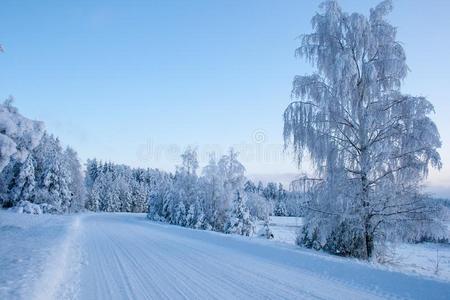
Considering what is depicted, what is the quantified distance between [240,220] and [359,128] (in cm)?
2235

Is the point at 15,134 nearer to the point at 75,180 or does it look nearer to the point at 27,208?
the point at 27,208

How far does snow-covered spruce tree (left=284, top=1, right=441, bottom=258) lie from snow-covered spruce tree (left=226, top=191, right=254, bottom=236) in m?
19.7

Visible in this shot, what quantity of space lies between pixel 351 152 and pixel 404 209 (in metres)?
2.88

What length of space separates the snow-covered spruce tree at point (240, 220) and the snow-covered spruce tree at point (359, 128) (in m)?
19.7

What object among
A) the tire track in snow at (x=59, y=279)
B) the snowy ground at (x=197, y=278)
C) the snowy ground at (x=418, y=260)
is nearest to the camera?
the tire track in snow at (x=59, y=279)

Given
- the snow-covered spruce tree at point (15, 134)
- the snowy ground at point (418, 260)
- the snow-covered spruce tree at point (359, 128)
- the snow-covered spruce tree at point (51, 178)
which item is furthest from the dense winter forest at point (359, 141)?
the snow-covered spruce tree at point (51, 178)

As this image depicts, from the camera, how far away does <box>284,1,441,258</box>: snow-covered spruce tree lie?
13.4m

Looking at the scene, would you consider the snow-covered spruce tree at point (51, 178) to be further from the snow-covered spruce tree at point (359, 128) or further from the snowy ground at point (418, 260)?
the snow-covered spruce tree at point (359, 128)

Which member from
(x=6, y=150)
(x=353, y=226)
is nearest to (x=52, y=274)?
(x=353, y=226)

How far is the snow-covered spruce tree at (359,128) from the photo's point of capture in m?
13.4

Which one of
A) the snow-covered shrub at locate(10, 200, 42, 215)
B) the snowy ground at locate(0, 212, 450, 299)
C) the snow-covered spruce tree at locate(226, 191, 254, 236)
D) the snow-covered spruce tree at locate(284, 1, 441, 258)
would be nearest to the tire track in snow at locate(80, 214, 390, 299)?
the snowy ground at locate(0, 212, 450, 299)

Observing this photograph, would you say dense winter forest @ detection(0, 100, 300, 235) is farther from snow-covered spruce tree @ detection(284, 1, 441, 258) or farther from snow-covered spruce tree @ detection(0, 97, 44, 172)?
snow-covered spruce tree @ detection(284, 1, 441, 258)

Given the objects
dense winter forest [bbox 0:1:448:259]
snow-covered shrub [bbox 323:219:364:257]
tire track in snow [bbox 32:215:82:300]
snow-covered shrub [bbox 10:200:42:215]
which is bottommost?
snow-covered shrub [bbox 10:200:42:215]

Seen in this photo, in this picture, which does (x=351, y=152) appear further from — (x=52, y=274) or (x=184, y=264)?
(x=52, y=274)
